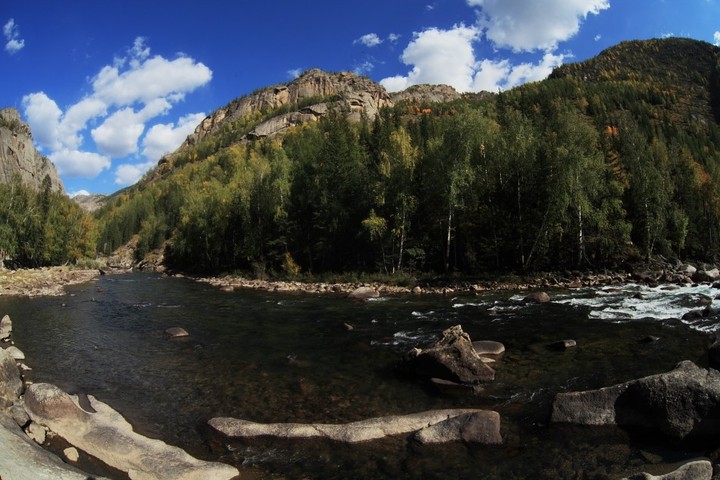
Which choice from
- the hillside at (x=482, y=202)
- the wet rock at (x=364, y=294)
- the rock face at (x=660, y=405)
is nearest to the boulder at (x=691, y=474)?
the rock face at (x=660, y=405)

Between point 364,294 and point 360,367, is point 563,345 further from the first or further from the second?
point 364,294

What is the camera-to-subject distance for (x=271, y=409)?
13453mm

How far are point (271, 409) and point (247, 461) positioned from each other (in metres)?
3.24

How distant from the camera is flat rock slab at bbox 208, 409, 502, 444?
1082 cm

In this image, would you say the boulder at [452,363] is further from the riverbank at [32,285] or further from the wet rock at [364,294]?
the riverbank at [32,285]

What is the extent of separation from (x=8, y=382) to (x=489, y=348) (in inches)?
673

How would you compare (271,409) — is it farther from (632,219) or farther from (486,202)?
(632,219)

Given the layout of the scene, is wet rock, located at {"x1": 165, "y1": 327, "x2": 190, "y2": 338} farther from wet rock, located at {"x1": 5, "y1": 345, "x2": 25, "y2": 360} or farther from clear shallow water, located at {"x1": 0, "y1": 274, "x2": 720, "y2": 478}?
wet rock, located at {"x1": 5, "y1": 345, "x2": 25, "y2": 360}

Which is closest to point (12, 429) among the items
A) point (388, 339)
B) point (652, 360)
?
point (388, 339)

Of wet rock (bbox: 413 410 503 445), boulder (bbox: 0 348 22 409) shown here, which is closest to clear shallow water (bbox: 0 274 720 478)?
wet rock (bbox: 413 410 503 445)

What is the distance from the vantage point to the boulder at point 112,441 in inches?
371

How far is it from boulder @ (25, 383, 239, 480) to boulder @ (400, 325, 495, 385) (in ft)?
26.0

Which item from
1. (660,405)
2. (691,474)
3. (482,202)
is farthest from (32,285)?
(691,474)

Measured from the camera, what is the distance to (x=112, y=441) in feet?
35.0
